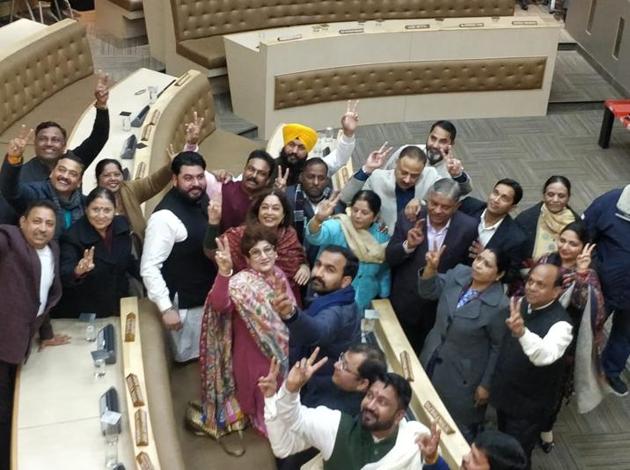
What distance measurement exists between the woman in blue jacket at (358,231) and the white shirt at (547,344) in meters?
0.84

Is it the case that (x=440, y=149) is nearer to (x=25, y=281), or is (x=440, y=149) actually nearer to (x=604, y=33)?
(x=25, y=281)

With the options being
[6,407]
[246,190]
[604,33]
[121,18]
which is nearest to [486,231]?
[246,190]

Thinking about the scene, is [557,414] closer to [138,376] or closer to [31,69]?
[138,376]

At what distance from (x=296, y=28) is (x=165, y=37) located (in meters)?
1.29

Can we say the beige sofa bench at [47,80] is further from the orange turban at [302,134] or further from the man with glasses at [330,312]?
the man with glasses at [330,312]

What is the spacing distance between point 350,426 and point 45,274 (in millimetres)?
1389

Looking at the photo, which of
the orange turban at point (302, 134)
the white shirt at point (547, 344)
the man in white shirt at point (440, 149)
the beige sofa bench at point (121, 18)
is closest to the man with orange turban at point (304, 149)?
the orange turban at point (302, 134)

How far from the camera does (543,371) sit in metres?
3.60

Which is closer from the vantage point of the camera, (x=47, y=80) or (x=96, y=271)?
(x=96, y=271)

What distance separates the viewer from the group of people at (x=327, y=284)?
3180 millimetres

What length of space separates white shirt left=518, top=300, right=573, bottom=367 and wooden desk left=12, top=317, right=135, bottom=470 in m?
1.55

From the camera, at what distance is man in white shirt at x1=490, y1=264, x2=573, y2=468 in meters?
3.43

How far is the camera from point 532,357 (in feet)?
11.2

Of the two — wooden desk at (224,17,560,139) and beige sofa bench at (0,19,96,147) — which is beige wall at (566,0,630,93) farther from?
beige sofa bench at (0,19,96,147)
